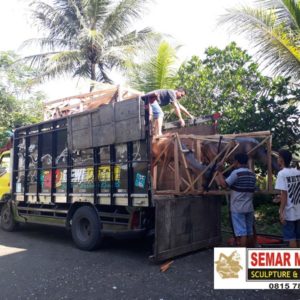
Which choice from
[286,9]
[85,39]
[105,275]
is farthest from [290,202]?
[85,39]

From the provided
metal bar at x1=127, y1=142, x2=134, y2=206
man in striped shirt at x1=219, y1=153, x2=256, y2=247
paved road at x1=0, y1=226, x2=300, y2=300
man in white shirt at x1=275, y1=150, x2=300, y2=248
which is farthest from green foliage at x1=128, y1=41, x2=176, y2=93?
man in white shirt at x1=275, y1=150, x2=300, y2=248

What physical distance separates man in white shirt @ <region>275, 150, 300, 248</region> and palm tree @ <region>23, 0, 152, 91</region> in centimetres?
1042

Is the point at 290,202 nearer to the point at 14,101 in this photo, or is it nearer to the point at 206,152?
the point at 206,152

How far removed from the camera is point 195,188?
6250mm

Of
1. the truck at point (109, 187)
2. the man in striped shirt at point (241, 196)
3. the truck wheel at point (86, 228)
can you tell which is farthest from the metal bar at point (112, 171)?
the man in striped shirt at point (241, 196)

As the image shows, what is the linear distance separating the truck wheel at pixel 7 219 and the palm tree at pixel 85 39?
6.31 m

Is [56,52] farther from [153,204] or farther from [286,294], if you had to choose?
[286,294]

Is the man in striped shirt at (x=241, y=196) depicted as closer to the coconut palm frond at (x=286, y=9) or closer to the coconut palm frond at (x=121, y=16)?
the coconut palm frond at (x=286, y=9)

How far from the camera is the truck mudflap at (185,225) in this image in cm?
554

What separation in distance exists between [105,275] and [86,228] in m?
1.85

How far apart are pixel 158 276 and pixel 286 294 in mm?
1739

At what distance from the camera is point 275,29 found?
847cm

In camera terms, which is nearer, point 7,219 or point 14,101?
point 7,219

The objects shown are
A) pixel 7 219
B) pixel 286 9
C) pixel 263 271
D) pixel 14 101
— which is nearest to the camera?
pixel 263 271
